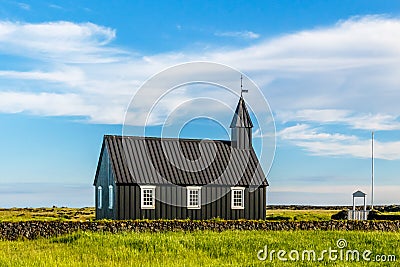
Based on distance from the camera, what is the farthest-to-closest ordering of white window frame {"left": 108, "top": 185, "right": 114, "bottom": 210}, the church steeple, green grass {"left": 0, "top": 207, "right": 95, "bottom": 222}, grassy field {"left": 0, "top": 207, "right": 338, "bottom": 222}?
the church steeple
white window frame {"left": 108, "top": 185, "right": 114, "bottom": 210}
grassy field {"left": 0, "top": 207, "right": 338, "bottom": 222}
green grass {"left": 0, "top": 207, "right": 95, "bottom": 222}

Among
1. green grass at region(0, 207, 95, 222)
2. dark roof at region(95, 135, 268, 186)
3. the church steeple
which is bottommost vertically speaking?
green grass at region(0, 207, 95, 222)

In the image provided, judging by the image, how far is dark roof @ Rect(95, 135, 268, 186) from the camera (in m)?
36.1

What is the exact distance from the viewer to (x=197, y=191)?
3691 centimetres

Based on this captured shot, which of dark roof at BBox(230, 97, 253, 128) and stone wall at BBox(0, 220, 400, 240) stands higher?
dark roof at BBox(230, 97, 253, 128)

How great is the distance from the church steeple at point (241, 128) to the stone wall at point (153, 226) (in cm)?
Answer: 852

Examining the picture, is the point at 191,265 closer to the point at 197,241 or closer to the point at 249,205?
the point at 197,241

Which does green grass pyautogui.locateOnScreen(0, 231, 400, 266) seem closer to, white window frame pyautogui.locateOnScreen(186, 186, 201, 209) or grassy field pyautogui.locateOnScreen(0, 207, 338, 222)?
grassy field pyautogui.locateOnScreen(0, 207, 338, 222)

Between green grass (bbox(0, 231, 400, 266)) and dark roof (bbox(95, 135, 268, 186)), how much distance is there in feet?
34.8

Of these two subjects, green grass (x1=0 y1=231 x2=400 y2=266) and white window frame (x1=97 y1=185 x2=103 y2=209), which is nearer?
→ green grass (x1=0 y1=231 x2=400 y2=266)

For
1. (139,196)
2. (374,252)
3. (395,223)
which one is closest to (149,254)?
(374,252)

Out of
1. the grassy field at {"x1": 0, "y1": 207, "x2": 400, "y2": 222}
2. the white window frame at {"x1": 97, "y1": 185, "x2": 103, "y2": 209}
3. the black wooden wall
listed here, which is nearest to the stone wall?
the grassy field at {"x1": 0, "y1": 207, "x2": 400, "y2": 222}

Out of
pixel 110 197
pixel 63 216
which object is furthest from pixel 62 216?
pixel 110 197

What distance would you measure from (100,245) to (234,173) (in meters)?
17.2

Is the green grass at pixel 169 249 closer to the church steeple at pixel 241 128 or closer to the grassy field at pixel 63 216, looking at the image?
the grassy field at pixel 63 216
